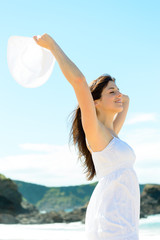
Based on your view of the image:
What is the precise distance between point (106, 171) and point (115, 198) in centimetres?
17

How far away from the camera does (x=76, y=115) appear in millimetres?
2688

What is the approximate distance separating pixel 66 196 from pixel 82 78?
68.9 m

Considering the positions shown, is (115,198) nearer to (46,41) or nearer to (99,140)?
(99,140)

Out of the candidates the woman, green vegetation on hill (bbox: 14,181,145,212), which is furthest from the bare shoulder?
green vegetation on hill (bbox: 14,181,145,212)

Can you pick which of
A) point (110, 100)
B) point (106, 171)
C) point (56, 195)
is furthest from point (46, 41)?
point (56, 195)

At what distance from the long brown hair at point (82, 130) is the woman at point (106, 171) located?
0.29ft

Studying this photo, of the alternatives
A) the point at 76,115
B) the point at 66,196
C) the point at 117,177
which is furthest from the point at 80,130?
the point at 66,196

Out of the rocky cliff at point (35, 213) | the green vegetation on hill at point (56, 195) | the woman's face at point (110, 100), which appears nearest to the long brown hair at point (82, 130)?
the woman's face at point (110, 100)

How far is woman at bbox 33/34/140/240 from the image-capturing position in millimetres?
2156

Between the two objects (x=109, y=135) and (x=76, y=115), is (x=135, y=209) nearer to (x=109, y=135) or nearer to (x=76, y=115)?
(x=109, y=135)

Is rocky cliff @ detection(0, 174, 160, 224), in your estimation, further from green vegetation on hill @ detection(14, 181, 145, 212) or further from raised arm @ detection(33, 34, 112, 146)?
green vegetation on hill @ detection(14, 181, 145, 212)

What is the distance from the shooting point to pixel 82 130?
2.69 meters

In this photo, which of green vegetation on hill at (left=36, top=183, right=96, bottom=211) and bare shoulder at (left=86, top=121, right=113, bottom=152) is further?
green vegetation on hill at (left=36, top=183, right=96, bottom=211)

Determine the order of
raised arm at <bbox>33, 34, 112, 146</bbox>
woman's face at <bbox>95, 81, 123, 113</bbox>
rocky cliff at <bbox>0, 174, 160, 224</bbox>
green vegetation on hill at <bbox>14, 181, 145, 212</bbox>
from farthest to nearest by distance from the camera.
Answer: green vegetation on hill at <bbox>14, 181, 145, 212</bbox> < rocky cliff at <bbox>0, 174, 160, 224</bbox> < woman's face at <bbox>95, 81, 123, 113</bbox> < raised arm at <bbox>33, 34, 112, 146</bbox>
